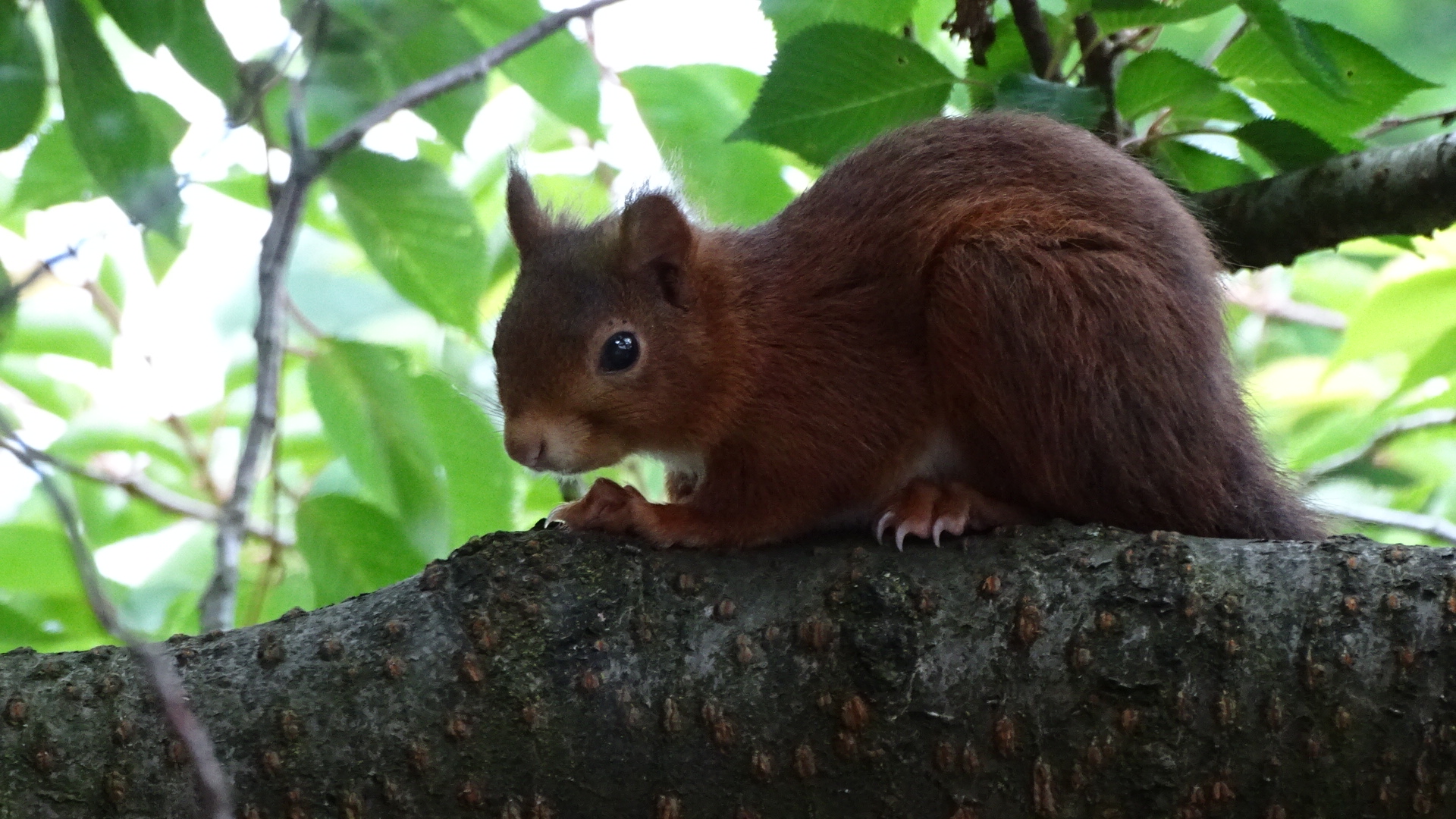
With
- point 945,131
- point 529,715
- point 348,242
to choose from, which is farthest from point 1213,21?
point 529,715

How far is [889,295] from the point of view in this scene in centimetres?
241

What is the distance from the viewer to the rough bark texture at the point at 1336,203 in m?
2.42

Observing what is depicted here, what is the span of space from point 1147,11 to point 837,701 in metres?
1.35

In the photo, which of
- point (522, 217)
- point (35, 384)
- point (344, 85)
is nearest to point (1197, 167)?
point (522, 217)

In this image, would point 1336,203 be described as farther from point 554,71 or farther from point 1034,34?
point 554,71

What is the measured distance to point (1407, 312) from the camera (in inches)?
114

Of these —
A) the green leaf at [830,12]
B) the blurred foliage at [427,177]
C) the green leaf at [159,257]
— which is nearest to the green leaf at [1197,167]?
the blurred foliage at [427,177]

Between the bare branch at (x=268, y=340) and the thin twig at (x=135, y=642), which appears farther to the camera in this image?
the bare branch at (x=268, y=340)

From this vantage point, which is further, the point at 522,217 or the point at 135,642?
the point at 522,217

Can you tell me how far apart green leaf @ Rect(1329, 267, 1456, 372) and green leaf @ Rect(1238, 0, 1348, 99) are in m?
0.89

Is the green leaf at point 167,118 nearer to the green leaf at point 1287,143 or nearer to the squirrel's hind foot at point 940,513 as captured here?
the squirrel's hind foot at point 940,513

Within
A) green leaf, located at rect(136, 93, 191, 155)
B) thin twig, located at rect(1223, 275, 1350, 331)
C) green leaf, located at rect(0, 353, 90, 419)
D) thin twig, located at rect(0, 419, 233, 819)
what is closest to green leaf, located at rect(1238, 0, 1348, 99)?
thin twig, located at rect(0, 419, 233, 819)

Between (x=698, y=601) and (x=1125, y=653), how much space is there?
60cm

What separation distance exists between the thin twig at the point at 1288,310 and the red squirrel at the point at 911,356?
2.84 metres
